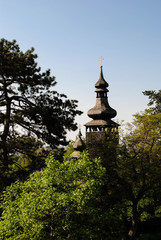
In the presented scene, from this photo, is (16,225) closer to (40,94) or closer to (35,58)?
(40,94)

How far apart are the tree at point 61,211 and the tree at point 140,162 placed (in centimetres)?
471

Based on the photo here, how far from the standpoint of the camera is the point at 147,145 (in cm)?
1797

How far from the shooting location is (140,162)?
1750 centimetres

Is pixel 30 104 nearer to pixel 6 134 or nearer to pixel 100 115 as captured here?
pixel 6 134

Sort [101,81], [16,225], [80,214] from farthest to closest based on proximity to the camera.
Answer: [101,81], [80,214], [16,225]

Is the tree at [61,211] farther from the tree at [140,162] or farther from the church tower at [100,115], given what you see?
the church tower at [100,115]

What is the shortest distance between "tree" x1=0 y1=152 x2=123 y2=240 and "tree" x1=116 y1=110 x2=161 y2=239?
471 centimetres

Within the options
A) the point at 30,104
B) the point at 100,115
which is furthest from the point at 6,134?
the point at 100,115

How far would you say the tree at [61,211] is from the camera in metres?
11.2

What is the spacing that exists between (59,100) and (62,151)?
396cm

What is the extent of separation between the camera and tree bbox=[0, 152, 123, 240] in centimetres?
1116

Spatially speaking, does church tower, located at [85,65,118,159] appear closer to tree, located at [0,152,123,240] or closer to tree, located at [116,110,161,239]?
tree, located at [116,110,161,239]

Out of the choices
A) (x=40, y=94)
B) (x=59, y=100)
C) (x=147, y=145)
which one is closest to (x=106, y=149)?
(x=147, y=145)

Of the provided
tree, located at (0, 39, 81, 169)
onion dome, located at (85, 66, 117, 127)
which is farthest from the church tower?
tree, located at (0, 39, 81, 169)
